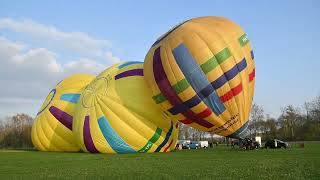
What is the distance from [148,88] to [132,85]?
41.7 inches

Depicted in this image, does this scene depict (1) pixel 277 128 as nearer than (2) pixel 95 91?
No

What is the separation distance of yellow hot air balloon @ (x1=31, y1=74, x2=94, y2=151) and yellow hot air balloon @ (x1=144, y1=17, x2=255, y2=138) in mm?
10338

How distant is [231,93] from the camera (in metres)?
18.0

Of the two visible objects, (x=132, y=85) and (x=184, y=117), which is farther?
(x=132, y=85)

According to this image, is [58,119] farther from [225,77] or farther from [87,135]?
[225,77]

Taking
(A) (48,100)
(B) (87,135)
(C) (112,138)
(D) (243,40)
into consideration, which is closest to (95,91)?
(B) (87,135)

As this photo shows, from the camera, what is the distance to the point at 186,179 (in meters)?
8.99

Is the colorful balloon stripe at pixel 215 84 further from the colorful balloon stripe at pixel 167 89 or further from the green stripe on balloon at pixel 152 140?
the green stripe on balloon at pixel 152 140

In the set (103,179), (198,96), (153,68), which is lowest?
(103,179)

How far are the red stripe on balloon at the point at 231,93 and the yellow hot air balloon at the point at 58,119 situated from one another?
486 inches

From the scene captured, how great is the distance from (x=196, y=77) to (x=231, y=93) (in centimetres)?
178

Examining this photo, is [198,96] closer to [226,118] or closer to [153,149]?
[226,118]

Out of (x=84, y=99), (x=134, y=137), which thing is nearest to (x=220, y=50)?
(x=134, y=137)

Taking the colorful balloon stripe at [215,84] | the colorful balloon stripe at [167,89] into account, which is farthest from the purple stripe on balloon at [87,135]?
the colorful balloon stripe at [215,84]
